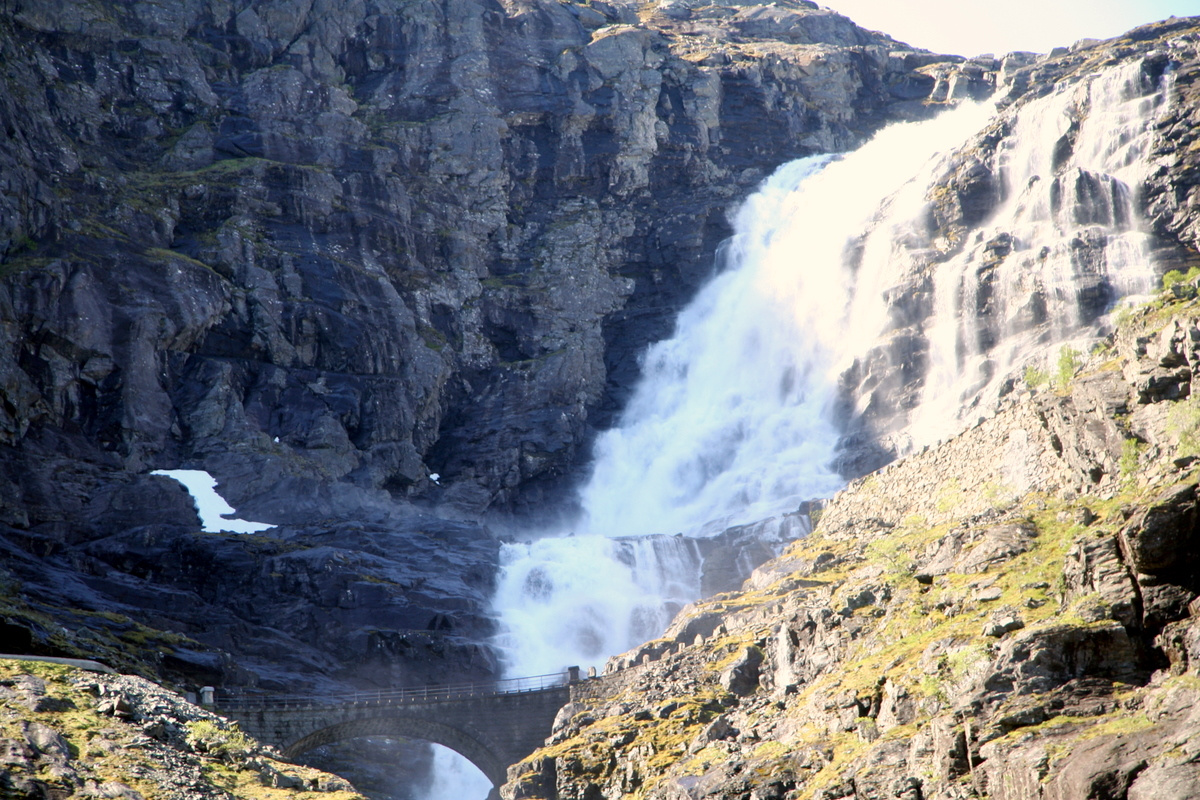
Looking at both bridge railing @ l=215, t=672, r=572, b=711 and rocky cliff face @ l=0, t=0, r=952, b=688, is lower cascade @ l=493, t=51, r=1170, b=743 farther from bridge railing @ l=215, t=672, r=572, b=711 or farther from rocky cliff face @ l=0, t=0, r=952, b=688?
rocky cliff face @ l=0, t=0, r=952, b=688

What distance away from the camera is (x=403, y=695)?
186ft

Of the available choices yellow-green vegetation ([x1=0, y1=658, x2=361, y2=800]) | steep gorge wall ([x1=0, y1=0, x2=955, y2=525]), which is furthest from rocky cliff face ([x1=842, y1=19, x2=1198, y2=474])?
yellow-green vegetation ([x1=0, y1=658, x2=361, y2=800])

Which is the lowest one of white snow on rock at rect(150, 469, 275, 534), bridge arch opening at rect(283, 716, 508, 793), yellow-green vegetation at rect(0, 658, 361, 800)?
yellow-green vegetation at rect(0, 658, 361, 800)

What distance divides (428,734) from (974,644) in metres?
36.0

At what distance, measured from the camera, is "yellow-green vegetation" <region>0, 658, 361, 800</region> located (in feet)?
78.6

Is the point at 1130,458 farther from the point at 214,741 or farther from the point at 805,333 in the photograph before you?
the point at 805,333

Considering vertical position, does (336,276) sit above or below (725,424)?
above

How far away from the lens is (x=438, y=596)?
6631 centimetres

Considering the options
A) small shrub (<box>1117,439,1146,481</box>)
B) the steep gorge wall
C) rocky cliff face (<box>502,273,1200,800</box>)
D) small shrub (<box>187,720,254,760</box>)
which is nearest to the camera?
rocky cliff face (<box>502,273,1200,800</box>)

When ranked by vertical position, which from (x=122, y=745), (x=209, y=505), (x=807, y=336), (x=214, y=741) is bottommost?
(x=122, y=745)

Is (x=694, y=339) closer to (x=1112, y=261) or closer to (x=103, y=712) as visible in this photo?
(x=1112, y=261)

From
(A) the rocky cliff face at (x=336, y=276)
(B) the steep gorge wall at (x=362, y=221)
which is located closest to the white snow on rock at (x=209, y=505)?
(A) the rocky cliff face at (x=336, y=276)

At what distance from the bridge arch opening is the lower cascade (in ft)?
28.7

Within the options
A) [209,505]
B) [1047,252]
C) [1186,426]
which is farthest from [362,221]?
[1186,426]
